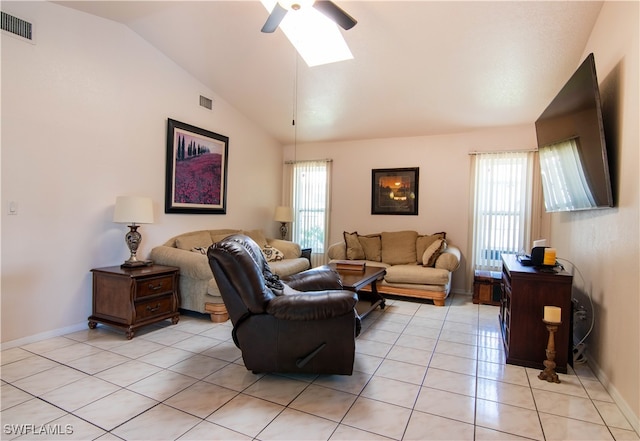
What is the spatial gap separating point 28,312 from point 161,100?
256cm

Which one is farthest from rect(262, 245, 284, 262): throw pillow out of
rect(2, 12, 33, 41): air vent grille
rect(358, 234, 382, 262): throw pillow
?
rect(2, 12, 33, 41): air vent grille

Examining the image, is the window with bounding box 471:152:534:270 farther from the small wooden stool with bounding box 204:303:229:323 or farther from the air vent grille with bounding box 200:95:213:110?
the air vent grille with bounding box 200:95:213:110

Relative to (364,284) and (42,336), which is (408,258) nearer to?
(364,284)

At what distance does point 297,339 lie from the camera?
7.11 feet

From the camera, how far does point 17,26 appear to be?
2.67 metres

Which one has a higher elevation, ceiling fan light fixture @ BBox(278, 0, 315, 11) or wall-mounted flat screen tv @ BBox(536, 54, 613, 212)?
ceiling fan light fixture @ BBox(278, 0, 315, 11)

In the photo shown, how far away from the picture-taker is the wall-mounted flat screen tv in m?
2.16

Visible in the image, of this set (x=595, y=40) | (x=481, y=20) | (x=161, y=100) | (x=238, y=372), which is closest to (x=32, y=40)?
(x=161, y=100)

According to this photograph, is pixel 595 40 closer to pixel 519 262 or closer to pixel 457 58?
pixel 457 58

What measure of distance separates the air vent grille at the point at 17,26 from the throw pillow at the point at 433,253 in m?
4.80

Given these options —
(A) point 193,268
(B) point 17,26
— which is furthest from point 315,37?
(A) point 193,268

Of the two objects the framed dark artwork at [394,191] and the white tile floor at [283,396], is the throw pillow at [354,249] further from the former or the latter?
the white tile floor at [283,396]

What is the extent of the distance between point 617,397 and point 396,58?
11.1 ft

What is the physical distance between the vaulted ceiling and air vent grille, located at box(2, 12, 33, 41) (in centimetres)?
48
